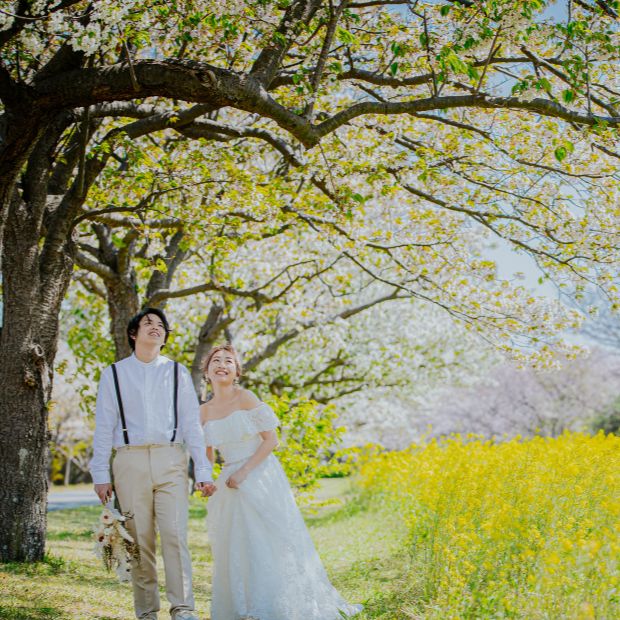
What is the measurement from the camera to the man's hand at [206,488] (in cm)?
474

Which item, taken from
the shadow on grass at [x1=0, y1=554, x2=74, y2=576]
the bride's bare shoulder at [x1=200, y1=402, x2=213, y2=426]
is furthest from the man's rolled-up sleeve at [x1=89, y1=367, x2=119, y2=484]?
the shadow on grass at [x1=0, y1=554, x2=74, y2=576]

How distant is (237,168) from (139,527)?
15.7 feet

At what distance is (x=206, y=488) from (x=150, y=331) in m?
1.11

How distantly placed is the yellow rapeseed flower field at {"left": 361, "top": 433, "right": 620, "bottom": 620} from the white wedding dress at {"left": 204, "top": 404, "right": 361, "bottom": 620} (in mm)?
784

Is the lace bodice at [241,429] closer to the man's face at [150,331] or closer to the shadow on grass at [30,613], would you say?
the man's face at [150,331]

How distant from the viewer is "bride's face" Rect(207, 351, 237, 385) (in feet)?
17.2

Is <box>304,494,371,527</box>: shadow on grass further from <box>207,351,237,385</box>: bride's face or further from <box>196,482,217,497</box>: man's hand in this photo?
<box>196,482,217,497</box>: man's hand

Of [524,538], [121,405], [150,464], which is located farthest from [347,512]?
[121,405]

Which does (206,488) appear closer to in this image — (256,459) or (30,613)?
(256,459)

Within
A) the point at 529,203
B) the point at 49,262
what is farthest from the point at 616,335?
the point at 49,262

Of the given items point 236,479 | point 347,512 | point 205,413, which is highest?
point 205,413

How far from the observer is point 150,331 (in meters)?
4.88

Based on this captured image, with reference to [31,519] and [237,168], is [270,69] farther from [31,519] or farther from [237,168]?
[31,519]

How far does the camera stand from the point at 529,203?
8.03 metres
